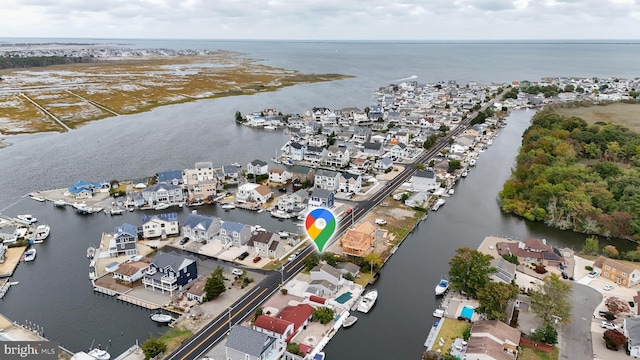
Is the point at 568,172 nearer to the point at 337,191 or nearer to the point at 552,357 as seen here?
the point at 337,191

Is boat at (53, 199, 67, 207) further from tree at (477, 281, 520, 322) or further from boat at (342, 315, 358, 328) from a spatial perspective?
tree at (477, 281, 520, 322)

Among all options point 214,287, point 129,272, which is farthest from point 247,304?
point 129,272

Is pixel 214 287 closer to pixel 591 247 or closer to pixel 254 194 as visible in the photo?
pixel 254 194

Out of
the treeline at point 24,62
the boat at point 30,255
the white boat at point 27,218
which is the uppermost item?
the treeline at point 24,62

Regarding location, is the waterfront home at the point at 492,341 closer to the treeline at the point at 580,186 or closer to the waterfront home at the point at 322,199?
the waterfront home at the point at 322,199

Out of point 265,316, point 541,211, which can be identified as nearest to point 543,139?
point 541,211

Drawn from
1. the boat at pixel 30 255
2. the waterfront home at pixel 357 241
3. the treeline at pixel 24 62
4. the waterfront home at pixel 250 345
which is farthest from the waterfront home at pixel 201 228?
the treeline at pixel 24 62
